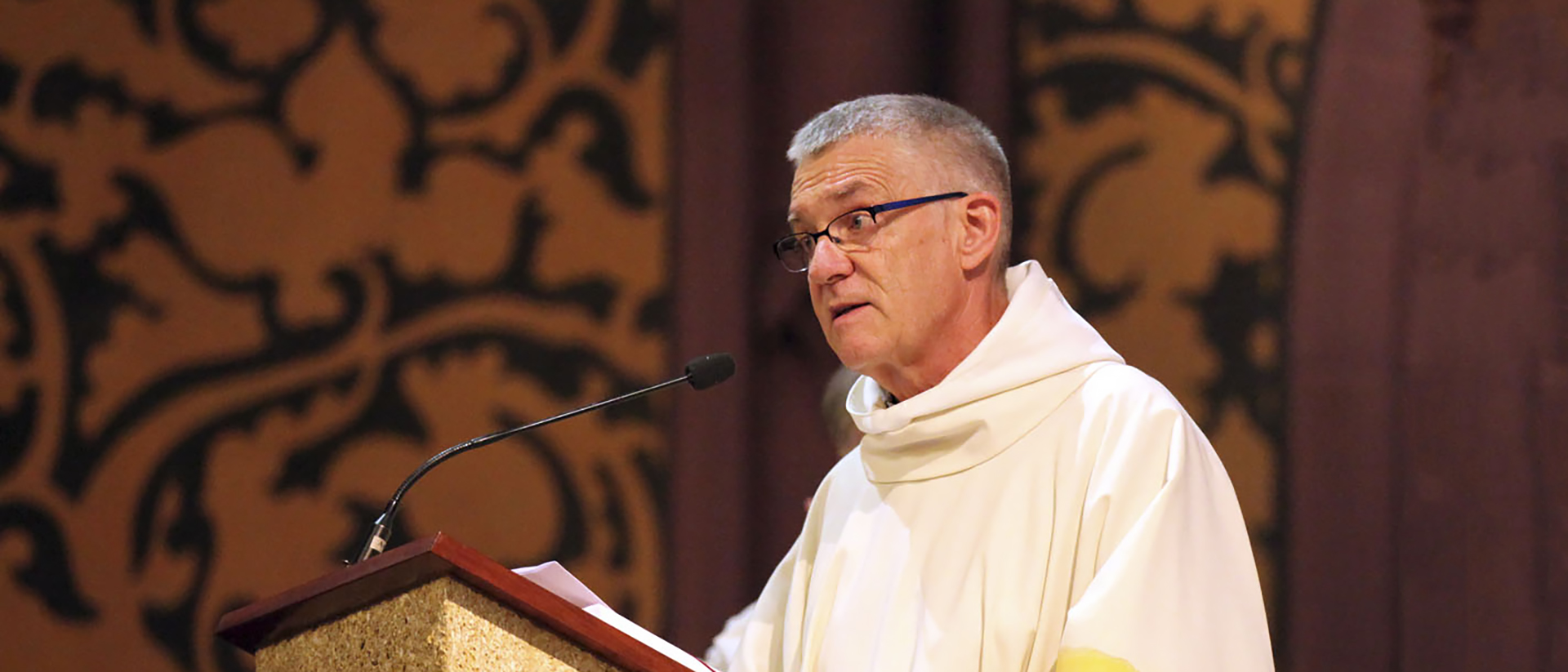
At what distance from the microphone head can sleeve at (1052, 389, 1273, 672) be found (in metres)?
0.50

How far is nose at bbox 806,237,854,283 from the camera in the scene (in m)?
2.06

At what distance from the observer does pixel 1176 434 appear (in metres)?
1.77

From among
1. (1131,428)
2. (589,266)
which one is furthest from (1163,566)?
(589,266)

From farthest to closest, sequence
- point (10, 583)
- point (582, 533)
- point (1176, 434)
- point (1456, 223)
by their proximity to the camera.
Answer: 1. point (582, 533)
2. point (10, 583)
3. point (1456, 223)
4. point (1176, 434)

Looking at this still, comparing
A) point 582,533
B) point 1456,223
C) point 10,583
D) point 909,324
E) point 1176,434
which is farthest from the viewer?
point 582,533

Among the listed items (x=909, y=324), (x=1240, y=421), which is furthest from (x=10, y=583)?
(x=1240, y=421)

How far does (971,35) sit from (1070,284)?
554 millimetres

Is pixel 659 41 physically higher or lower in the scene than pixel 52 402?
higher

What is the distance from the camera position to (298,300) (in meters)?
3.06

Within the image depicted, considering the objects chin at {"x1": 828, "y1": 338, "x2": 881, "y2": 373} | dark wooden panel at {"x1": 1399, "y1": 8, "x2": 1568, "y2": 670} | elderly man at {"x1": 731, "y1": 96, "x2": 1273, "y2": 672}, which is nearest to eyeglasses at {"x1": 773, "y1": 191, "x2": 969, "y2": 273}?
elderly man at {"x1": 731, "y1": 96, "x2": 1273, "y2": 672}

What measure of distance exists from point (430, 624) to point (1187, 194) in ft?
6.54

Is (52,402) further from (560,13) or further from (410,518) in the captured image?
(560,13)

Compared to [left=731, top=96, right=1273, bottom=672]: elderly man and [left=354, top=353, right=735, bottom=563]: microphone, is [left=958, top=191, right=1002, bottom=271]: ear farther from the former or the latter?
[left=354, top=353, right=735, bottom=563]: microphone

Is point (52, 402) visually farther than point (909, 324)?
Yes
